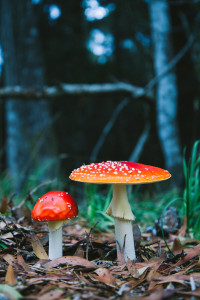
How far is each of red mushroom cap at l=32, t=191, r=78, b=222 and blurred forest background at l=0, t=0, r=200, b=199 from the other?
7.55 ft

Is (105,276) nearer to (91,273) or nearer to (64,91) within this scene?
(91,273)

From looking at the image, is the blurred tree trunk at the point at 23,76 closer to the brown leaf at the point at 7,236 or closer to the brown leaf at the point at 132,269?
the brown leaf at the point at 7,236

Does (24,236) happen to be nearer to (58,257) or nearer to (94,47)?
(58,257)

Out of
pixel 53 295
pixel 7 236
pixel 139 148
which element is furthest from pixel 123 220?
pixel 139 148

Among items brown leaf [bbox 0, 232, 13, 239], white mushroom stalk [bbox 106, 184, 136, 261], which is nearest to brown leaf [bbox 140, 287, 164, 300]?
white mushroom stalk [bbox 106, 184, 136, 261]

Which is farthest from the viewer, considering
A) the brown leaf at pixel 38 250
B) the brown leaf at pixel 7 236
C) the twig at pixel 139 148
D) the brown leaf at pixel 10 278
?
the twig at pixel 139 148

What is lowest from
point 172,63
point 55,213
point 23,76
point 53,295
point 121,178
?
point 53,295

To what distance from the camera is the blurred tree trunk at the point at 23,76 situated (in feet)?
22.0

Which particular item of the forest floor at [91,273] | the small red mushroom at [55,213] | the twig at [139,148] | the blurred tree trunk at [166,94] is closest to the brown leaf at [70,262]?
the forest floor at [91,273]

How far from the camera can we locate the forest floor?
4.39ft

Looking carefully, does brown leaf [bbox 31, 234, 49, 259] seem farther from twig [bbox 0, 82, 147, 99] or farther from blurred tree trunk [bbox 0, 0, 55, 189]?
blurred tree trunk [bbox 0, 0, 55, 189]

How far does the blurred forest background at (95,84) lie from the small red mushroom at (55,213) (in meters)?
2.28

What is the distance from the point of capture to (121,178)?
158 cm

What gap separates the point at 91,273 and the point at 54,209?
1.53 ft
